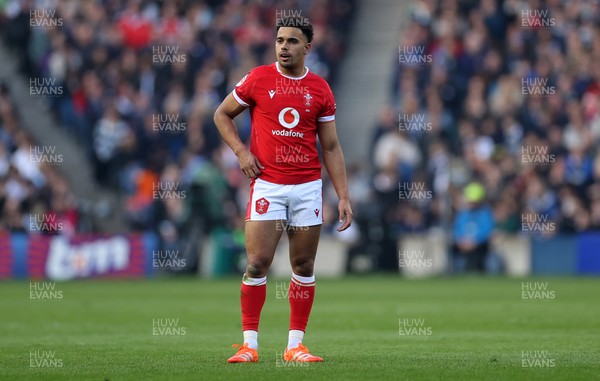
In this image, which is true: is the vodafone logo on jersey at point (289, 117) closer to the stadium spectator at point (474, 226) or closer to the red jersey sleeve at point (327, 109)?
the red jersey sleeve at point (327, 109)

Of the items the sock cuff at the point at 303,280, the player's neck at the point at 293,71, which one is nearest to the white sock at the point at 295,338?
the sock cuff at the point at 303,280

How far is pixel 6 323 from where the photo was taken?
1592 centimetres

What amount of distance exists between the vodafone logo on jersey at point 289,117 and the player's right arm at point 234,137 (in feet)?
1.16

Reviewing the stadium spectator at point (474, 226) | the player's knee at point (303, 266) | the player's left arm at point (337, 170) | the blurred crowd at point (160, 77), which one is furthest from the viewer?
the blurred crowd at point (160, 77)

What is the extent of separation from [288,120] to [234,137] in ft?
1.66

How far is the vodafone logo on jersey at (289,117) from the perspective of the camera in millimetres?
10695

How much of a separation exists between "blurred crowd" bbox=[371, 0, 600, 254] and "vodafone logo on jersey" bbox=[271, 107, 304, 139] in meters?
16.3

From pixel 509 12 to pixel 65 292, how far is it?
1376cm

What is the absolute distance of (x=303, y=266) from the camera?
35.5 feet

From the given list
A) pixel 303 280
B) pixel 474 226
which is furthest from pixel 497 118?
pixel 303 280

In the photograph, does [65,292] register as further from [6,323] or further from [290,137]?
[290,137]

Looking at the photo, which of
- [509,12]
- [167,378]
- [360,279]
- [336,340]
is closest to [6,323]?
[336,340]

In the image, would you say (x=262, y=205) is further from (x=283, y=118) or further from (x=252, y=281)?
(x=283, y=118)

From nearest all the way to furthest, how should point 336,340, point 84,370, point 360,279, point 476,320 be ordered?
point 84,370, point 336,340, point 476,320, point 360,279
